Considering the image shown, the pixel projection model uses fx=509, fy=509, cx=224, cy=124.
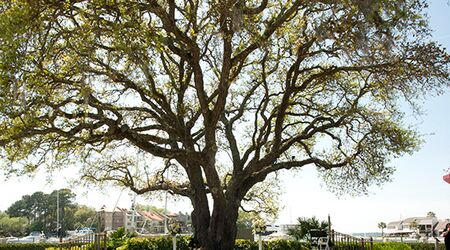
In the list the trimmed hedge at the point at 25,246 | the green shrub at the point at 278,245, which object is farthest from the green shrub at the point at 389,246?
the trimmed hedge at the point at 25,246

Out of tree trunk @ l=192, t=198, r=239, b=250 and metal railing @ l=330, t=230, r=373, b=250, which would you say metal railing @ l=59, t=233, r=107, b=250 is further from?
metal railing @ l=330, t=230, r=373, b=250

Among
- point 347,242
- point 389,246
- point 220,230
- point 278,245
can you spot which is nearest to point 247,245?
point 278,245

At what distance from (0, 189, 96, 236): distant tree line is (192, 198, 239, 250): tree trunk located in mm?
64969

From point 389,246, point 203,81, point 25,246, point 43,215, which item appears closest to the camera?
point 203,81

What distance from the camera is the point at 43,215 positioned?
88.6m

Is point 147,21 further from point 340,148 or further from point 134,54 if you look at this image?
point 340,148

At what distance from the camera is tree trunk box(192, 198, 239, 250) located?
14.0m

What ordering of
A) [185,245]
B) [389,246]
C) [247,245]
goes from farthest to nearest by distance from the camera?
[247,245] → [185,245] → [389,246]

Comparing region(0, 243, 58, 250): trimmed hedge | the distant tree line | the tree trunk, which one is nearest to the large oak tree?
the tree trunk

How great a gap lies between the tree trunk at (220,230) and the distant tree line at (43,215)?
64969 millimetres

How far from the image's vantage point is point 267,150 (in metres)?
15.8

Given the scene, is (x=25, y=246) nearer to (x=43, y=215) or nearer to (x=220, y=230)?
(x=220, y=230)

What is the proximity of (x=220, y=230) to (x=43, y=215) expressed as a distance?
81.9 m

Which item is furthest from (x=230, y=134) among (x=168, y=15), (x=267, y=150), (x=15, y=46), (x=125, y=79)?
(x=15, y=46)
